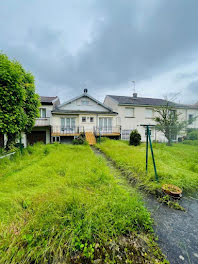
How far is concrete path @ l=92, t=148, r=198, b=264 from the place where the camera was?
145 cm

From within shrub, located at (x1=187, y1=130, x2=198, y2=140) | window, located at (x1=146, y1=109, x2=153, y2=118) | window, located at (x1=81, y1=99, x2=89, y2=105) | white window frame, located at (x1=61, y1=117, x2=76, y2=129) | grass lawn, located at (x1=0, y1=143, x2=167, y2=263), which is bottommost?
grass lawn, located at (x1=0, y1=143, x2=167, y2=263)

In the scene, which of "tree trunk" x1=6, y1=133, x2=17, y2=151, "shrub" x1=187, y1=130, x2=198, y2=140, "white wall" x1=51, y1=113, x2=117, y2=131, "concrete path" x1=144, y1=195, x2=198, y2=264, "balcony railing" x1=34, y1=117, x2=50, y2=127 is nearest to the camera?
"concrete path" x1=144, y1=195, x2=198, y2=264

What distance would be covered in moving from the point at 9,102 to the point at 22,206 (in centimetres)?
424

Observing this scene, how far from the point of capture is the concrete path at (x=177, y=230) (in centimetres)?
145

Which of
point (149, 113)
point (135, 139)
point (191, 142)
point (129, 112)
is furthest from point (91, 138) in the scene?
point (149, 113)

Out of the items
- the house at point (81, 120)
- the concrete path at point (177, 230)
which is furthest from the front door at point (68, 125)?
the concrete path at point (177, 230)

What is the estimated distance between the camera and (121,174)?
12.9 ft

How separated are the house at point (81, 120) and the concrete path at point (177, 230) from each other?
933 centimetres

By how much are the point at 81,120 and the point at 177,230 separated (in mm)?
12223

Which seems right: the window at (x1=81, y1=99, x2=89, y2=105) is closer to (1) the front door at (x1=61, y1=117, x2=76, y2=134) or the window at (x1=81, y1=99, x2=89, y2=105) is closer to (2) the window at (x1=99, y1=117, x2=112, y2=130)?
Answer: (1) the front door at (x1=61, y1=117, x2=76, y2=134)

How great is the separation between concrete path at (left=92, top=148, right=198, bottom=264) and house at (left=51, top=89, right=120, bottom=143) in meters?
9.33

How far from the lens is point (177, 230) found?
5.96 feet

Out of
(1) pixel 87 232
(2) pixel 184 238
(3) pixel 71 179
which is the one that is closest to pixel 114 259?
(1) pixel 87 232

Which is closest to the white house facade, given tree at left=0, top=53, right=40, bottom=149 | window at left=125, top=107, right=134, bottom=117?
window at left=125, top=107, right=134, bottom=117
